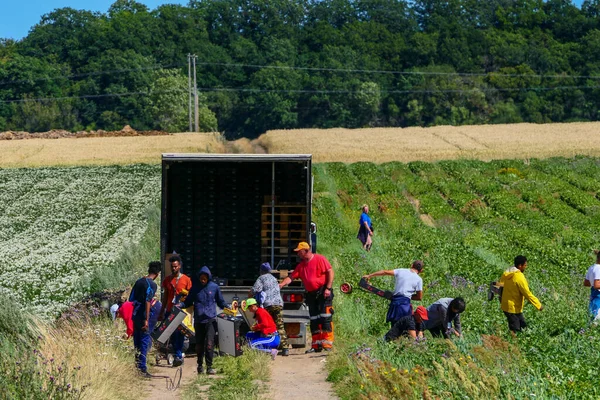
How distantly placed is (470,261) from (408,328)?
30.9ft

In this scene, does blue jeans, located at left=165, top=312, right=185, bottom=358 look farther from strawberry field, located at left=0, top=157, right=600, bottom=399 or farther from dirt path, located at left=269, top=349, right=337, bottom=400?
strawberry field, located at left=0, top=157, right=600, bottom=399

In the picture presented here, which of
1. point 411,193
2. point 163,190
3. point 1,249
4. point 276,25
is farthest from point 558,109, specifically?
point 163,190

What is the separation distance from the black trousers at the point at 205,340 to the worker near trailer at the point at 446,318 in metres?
3.13

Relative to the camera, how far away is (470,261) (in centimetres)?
2580

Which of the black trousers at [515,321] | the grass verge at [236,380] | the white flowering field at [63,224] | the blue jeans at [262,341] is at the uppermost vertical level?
the black trousers at [515,321]

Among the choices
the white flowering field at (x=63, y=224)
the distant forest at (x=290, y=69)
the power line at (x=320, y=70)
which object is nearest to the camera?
A: the white flowering field at (x=63, y=224)

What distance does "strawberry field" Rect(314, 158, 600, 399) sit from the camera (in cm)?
1336

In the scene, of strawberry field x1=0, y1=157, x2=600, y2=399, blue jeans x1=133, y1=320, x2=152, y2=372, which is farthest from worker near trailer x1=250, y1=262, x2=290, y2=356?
blue jeans x1=133, y1=320, x2=152, y2=372

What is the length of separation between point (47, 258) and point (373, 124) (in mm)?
88384

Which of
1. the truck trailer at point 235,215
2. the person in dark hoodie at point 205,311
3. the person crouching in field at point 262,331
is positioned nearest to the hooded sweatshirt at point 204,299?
the person in dark hoodie at point 205,311

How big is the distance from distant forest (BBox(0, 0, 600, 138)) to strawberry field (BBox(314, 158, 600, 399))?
194ft

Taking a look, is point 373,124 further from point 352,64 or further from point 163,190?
point 163,190

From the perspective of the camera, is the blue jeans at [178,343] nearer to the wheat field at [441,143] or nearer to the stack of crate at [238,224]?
the stack of crate at [238,224]

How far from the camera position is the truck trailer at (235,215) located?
2081 cm
